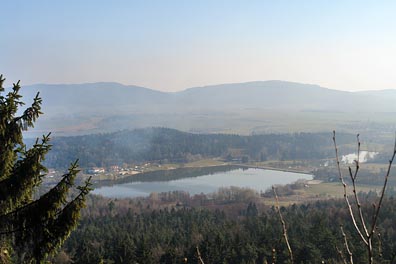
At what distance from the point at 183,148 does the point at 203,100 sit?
304 feet

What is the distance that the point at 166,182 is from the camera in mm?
36500

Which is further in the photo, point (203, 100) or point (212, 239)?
point (203, 100)

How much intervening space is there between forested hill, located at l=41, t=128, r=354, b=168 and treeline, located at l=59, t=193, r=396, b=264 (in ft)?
98.3

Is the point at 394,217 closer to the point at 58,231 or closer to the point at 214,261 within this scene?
the point at 214,261

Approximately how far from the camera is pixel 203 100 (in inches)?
5709

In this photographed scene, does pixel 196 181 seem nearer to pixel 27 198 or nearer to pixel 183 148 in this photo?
pixel 183 148

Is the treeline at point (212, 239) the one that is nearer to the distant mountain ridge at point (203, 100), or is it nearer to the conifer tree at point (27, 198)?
the conifer tree at point (27, 198)

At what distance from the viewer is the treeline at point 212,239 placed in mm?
11125

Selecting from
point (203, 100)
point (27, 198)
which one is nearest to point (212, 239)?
point (27, 198)

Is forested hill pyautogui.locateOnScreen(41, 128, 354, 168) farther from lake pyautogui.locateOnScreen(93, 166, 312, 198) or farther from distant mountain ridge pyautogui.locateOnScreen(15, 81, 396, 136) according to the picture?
distant mountain ridge pyautogui.locateOnScreen(15, 81, 396, 136)

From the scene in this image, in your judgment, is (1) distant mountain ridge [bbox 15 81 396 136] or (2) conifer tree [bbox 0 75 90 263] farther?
(1) distant mountain ridge [bbox 15 81 396 136]

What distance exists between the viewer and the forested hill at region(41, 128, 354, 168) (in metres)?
49.8

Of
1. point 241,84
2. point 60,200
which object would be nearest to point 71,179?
point 60,200

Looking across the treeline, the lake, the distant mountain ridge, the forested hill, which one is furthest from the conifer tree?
the distant mountain ridge
